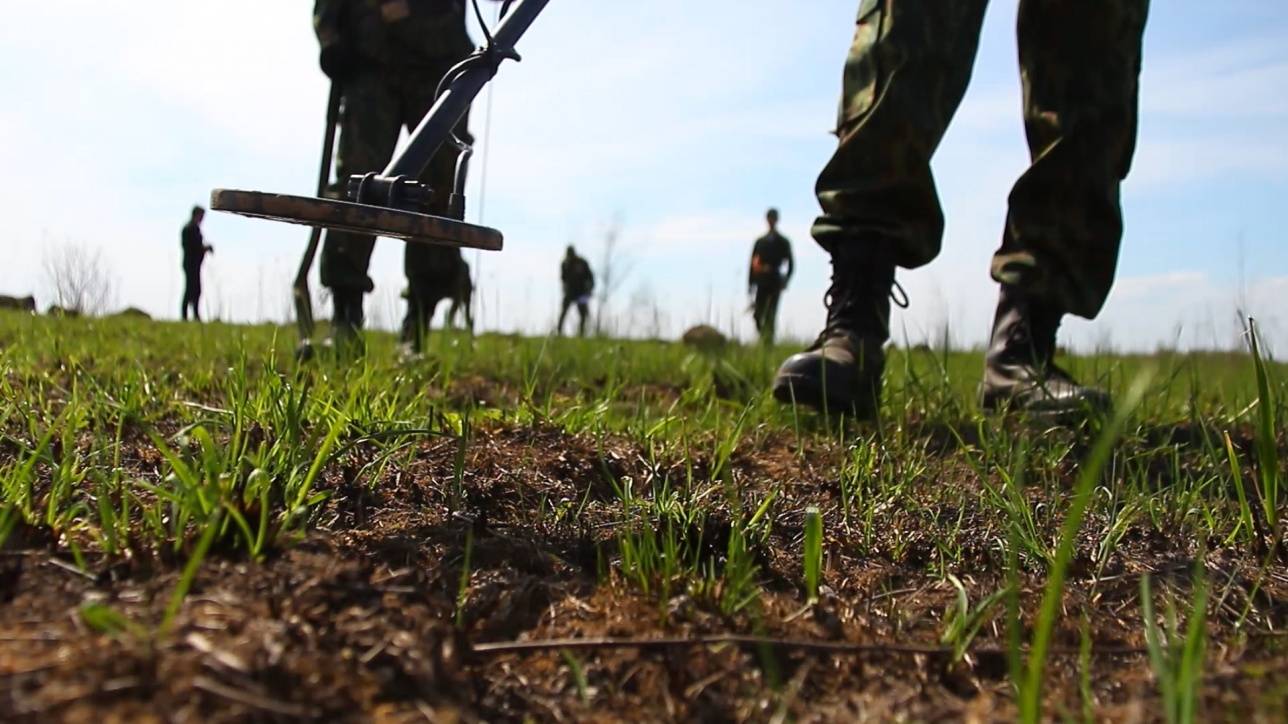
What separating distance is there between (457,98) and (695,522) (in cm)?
86

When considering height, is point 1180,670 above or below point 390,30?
below

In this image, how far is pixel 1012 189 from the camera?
2.30 metres

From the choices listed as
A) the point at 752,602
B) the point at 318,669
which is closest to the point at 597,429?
the point at 752,602

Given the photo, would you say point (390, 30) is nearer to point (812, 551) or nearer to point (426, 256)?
point (426, 256)

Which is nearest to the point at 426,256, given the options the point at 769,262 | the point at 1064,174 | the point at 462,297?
the point at 462,297

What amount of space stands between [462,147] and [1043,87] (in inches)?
54.4

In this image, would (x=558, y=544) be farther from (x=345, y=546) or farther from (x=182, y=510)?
(x=182, y=510)

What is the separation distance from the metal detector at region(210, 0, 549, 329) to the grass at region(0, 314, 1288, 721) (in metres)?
0.27

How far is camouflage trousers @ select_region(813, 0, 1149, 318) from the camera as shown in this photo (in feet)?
6.82

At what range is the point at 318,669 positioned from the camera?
0.69 meters

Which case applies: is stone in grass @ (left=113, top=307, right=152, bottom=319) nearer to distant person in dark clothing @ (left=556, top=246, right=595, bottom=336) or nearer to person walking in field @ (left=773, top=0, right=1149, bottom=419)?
person walking in field @ (left=773, top=0, right=1149, bottom=419)

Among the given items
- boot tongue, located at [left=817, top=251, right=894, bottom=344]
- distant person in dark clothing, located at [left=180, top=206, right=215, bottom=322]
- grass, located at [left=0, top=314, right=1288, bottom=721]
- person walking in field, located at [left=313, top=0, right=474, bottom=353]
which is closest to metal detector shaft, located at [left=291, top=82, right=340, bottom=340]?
person walking in field, located at [left=313, top=0, right=474, bottom=353]

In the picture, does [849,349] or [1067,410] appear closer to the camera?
[1067,410]

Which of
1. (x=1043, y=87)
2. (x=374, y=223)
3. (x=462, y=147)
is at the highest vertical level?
(x=1043, y=87)
